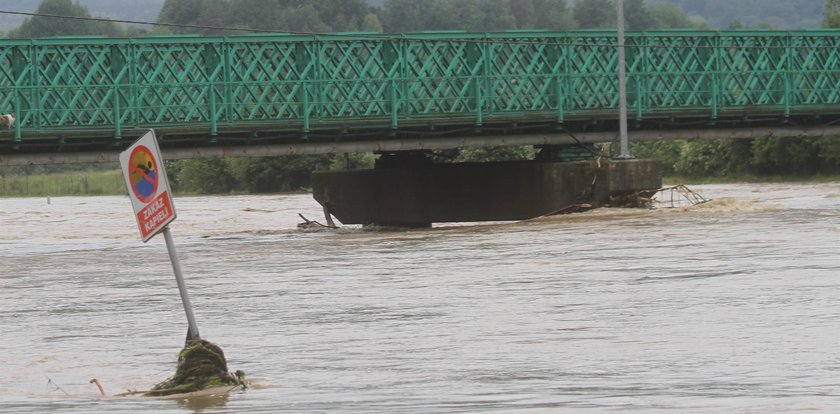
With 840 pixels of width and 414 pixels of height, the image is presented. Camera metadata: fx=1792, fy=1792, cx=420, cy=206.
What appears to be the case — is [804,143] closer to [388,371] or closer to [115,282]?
[115,282]

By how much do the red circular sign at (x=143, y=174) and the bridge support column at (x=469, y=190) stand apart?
121 ft

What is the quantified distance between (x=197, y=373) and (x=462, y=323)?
5990 mm

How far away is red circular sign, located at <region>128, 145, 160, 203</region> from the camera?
51.7 ft

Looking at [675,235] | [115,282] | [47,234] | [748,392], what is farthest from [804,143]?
[748,392]

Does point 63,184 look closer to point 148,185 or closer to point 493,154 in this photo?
point 493,154

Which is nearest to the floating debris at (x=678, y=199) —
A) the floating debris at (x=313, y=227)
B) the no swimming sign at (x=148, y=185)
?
the floating debris at (x=313, y=227)

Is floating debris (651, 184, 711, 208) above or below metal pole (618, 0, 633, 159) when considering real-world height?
below

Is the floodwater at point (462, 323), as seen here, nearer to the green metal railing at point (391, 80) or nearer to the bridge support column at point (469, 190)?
the green metal railing at point (391, 80)

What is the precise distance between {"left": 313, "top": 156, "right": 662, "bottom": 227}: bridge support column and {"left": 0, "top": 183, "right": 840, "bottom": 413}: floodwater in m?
9.49

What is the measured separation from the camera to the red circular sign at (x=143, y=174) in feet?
51.7

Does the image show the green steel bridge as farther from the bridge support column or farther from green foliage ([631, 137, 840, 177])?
green foliage ([631, 137, 840, 177])

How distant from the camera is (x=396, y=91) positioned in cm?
5456

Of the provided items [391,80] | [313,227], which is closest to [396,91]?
[391,80]

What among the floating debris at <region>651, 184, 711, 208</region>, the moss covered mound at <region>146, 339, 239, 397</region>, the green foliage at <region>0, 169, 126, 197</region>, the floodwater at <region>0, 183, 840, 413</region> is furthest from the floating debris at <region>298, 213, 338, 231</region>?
the green foliage at <region>0, 169, 126, 197</region>
